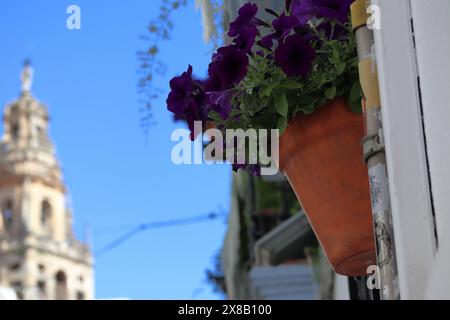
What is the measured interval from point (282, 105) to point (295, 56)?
0.10 metres

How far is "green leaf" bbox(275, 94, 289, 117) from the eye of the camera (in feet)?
6.84

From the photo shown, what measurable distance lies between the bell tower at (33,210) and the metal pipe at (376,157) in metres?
82.7

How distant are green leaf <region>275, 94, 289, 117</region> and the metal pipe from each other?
0.77 ft

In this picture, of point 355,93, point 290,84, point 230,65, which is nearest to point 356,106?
point 355,93

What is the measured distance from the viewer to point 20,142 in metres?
85.6

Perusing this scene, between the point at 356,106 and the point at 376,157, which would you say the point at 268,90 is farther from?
the point at 376,157

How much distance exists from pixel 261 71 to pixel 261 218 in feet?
30.8

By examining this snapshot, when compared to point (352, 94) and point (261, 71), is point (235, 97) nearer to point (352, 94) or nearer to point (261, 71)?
point (261, 71)

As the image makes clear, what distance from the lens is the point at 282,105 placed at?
82.3 inches

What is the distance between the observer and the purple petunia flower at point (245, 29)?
6.93ft

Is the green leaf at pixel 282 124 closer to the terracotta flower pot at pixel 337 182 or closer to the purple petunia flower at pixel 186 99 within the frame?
the terracotta flower pot at pixel 337 182
